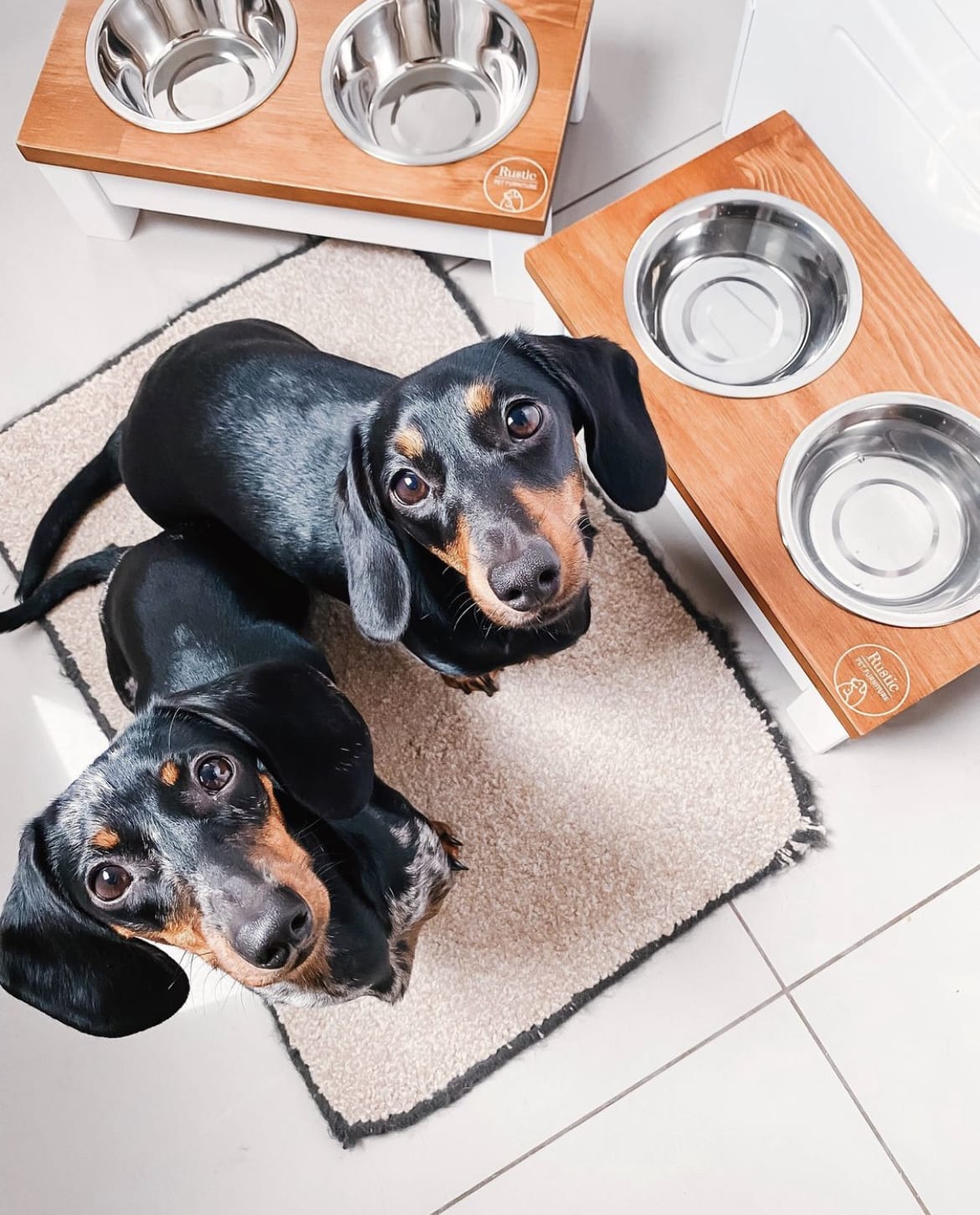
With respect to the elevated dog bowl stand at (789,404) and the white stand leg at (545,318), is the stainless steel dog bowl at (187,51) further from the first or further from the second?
the elevated dog bowl stand at (789,404)

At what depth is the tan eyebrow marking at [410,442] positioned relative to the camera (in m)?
1.34

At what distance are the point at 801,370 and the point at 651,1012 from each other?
3.69 feet

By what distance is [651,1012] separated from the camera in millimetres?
1807

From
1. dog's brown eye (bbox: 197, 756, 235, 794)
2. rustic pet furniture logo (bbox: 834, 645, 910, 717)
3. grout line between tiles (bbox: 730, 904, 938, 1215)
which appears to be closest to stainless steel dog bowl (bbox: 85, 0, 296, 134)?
dog's brown eye (bbox: 197, 756, 235, 794)

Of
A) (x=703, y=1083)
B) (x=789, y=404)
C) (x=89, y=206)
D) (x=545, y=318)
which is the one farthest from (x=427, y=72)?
(x=703, y=1083)

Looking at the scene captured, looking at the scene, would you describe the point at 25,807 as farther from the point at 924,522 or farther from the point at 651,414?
the point at 924,522

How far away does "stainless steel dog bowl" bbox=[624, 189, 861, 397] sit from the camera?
1872 millimetres

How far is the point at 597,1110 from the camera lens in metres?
1.78

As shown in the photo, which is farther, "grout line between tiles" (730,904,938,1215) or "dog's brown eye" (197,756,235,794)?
"grout line between tiles" (730,904,938,1215)

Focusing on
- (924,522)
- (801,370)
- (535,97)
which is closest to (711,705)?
(924,522)

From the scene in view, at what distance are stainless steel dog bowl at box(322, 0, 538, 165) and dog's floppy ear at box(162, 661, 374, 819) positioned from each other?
1177 mm

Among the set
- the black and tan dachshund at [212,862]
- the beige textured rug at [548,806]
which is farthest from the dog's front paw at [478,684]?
the black and tan dachshund at [212,862]

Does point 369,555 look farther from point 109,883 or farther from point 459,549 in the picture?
point 109,883

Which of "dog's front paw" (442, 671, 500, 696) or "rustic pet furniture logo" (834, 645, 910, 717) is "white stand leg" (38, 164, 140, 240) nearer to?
"dog's front paw" (442, 671, 500, 696)
